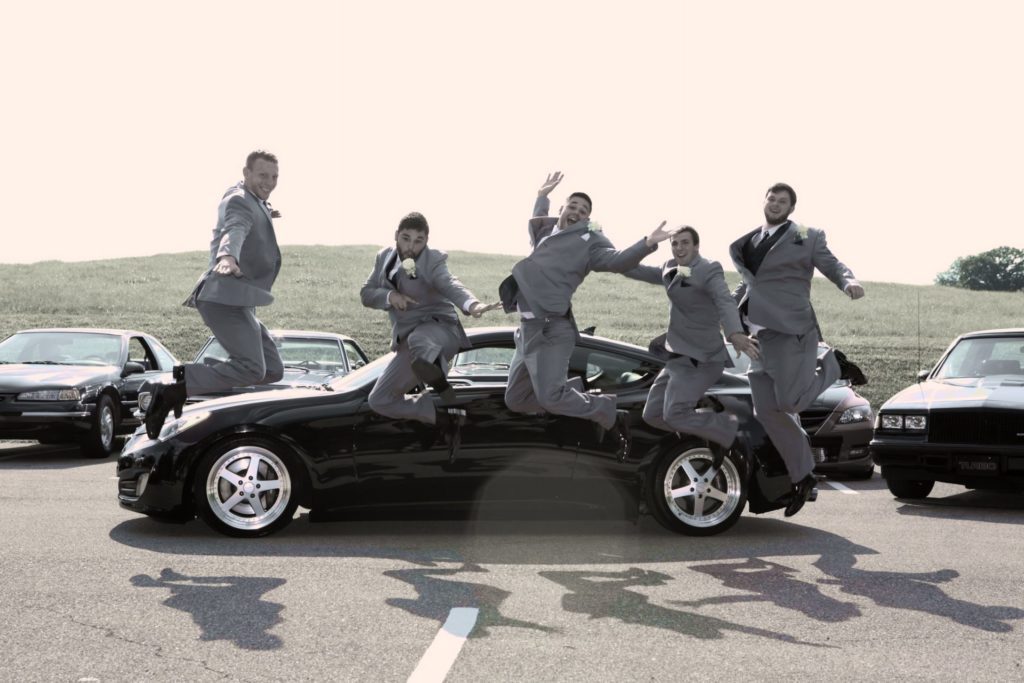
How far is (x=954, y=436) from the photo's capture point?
992cm

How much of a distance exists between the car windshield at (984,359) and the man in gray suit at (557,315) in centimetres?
474

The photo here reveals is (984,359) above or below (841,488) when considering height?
above

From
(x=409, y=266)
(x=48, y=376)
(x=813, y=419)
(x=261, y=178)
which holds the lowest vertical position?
(x=813, y=419)

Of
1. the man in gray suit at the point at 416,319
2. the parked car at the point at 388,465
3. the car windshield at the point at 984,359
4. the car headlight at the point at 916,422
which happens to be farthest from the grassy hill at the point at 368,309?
the man in gray suit at the point at 416,319

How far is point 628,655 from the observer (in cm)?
485

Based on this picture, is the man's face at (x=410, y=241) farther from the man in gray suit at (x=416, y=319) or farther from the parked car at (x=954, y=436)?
the parked car at (x=954, y=436)

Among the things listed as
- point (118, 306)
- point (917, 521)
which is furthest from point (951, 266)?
point (917, 521)

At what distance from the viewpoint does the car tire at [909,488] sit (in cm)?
1041

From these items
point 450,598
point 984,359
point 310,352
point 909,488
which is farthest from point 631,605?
point 310,352

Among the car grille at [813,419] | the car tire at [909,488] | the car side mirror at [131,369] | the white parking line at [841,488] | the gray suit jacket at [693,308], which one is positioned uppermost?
the gray suit jacket at [693,308]

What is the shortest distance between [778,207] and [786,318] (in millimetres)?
689

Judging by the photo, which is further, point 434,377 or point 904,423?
point 904,423

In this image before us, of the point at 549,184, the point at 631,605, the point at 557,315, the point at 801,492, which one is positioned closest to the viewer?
the point at 631,605

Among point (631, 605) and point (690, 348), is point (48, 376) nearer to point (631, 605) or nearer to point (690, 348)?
point (690, 348)
